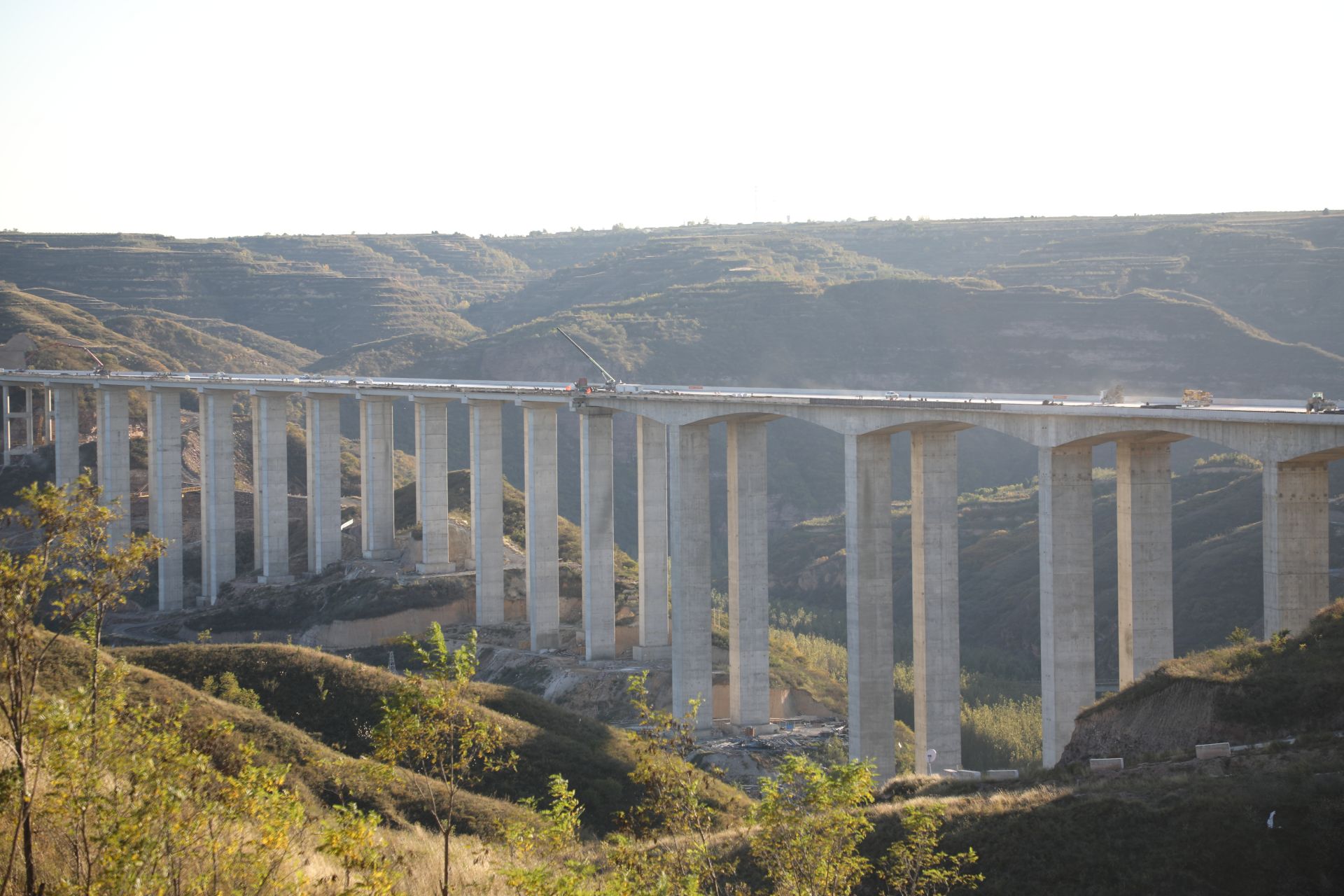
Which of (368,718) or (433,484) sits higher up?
(433,484)

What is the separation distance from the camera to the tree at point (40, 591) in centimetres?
1387

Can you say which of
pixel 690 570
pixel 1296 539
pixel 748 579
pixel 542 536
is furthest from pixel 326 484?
pixel 1296 539

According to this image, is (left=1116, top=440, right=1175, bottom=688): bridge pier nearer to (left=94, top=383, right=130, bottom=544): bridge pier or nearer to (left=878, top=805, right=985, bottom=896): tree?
(left=878, top=805, right=985, bottom=896): tree

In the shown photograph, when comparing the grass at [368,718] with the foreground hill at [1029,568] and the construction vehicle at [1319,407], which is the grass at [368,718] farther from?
the foreground hill at [1029,568]

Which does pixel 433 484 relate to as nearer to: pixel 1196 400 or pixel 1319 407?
pixel 1196 400

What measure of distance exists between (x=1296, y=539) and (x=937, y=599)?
542 inches

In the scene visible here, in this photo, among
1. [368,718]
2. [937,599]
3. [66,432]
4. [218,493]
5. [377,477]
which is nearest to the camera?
[368,718]

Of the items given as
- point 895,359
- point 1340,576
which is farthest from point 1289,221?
point 1340,576

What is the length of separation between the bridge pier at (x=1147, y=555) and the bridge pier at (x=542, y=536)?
30.9 m

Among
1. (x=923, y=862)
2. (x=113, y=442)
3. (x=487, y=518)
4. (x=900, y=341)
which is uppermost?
(x=900, y=341)

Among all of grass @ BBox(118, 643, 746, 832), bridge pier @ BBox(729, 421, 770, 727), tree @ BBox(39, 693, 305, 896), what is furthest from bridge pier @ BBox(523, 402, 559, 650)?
tree @ BBox(39, 693, 305, 896)

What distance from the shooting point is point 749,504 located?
5128cm

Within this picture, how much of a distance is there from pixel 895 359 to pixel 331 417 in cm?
6662

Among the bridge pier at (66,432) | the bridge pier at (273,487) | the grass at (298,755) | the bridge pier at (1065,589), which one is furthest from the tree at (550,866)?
the bridge pier at (66,432)
